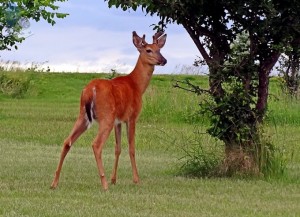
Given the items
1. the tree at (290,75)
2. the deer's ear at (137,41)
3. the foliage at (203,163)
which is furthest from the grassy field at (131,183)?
the tree at (290,75)

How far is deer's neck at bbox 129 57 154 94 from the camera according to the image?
12.7 meters

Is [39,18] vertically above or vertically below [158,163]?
above

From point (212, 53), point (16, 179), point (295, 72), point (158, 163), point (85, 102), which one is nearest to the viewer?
point (85, 102)

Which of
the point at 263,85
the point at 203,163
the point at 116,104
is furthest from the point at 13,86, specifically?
the point at 116,104

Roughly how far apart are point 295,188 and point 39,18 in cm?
1701

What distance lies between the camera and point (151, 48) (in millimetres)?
12719

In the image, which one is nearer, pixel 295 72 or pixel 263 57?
pixel 263 57

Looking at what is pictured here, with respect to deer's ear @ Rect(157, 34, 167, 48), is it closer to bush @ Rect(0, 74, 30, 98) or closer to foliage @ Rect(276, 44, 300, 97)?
foliage @ Rect(276, 44, 300, 97)

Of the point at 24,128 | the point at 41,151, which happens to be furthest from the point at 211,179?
the point at 24,128

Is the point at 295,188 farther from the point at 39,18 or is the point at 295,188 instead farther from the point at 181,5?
the point at 39,18

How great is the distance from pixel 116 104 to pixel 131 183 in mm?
1199

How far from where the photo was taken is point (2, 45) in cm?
2797

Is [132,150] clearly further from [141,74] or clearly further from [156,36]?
[156,36]

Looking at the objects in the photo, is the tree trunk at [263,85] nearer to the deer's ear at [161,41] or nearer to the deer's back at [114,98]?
the deer's ear at [161,41]
